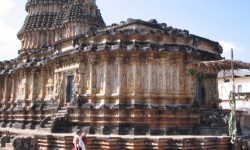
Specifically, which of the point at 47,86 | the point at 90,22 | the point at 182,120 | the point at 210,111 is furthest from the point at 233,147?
the point at 90,22

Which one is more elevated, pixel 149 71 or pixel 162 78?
pixel 149 71

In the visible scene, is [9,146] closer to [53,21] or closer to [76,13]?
[76,13]

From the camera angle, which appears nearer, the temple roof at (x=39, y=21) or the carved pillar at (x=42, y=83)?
the carved pillar at (x=42, y=83)

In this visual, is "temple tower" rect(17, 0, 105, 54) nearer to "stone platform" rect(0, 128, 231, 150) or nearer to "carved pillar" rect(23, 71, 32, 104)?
"carved pillar" rect(23, 71, 32, 104)

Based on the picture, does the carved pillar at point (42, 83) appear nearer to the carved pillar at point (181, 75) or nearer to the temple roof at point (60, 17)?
the temple roof at point (60, 17)

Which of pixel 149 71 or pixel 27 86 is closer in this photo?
pixel 149 71

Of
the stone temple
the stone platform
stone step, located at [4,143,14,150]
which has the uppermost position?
the stone temple

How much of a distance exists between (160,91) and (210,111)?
167 inches

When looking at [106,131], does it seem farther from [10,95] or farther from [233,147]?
[10,95]

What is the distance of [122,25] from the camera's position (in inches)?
922

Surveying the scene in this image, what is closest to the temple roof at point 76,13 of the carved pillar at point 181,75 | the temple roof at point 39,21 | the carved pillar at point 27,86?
the temple roof at point 39,21

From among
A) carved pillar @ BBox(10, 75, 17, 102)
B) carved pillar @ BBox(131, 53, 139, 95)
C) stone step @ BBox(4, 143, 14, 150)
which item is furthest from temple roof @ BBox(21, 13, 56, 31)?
stone step @ BBox(4, 143, 14, 150)

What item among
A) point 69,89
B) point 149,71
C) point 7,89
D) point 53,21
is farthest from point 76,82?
point 53,21

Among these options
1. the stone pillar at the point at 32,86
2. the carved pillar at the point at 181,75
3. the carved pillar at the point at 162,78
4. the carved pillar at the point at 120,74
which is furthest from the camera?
the stone pillar at the point at 32,86
